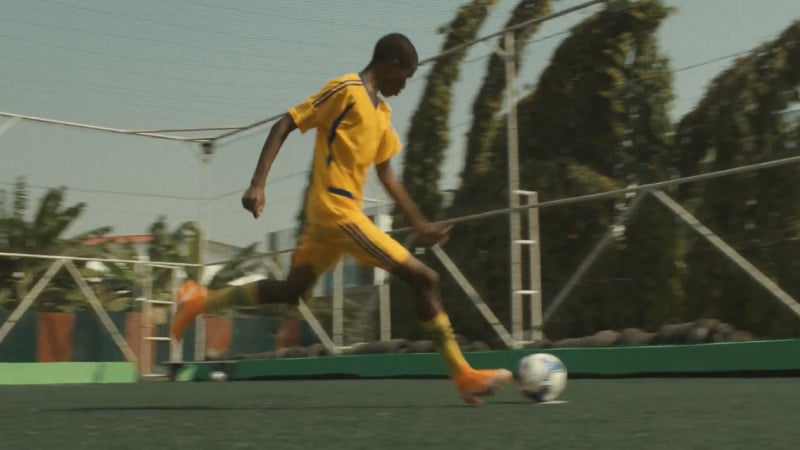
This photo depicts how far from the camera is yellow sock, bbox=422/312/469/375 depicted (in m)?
4.85

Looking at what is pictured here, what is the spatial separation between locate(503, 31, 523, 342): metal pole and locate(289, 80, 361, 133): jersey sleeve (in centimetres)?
396

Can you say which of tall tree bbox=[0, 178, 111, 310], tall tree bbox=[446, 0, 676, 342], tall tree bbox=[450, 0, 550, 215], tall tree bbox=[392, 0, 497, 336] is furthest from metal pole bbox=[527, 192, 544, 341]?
tall tree bbox=[0, 178, 111, 310]

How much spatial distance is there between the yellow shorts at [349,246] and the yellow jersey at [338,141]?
58 millimetres

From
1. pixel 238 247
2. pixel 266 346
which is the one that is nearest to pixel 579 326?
pixel 266 346

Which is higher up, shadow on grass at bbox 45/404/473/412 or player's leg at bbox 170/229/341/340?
player's leg at bbox 170/229/341/340

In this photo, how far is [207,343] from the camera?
12570 millimetres

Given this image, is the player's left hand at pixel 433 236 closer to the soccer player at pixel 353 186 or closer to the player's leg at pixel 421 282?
the soccer player at pixel 353 186

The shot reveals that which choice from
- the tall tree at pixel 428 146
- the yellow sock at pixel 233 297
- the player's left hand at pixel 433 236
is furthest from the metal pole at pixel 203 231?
the player's left hand at pixel 433 236

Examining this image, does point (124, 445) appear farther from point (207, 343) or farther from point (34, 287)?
point (207, 343)

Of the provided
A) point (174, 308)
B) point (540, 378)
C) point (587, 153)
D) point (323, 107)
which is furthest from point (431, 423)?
point (174, 308)

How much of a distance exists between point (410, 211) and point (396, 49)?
0.83 meters

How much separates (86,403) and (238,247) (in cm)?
700

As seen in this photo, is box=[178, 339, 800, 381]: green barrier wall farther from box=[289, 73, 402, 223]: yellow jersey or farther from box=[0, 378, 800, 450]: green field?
box=[289, 73, 402, 223]: yellow jersey

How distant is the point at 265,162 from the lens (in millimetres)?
4918
